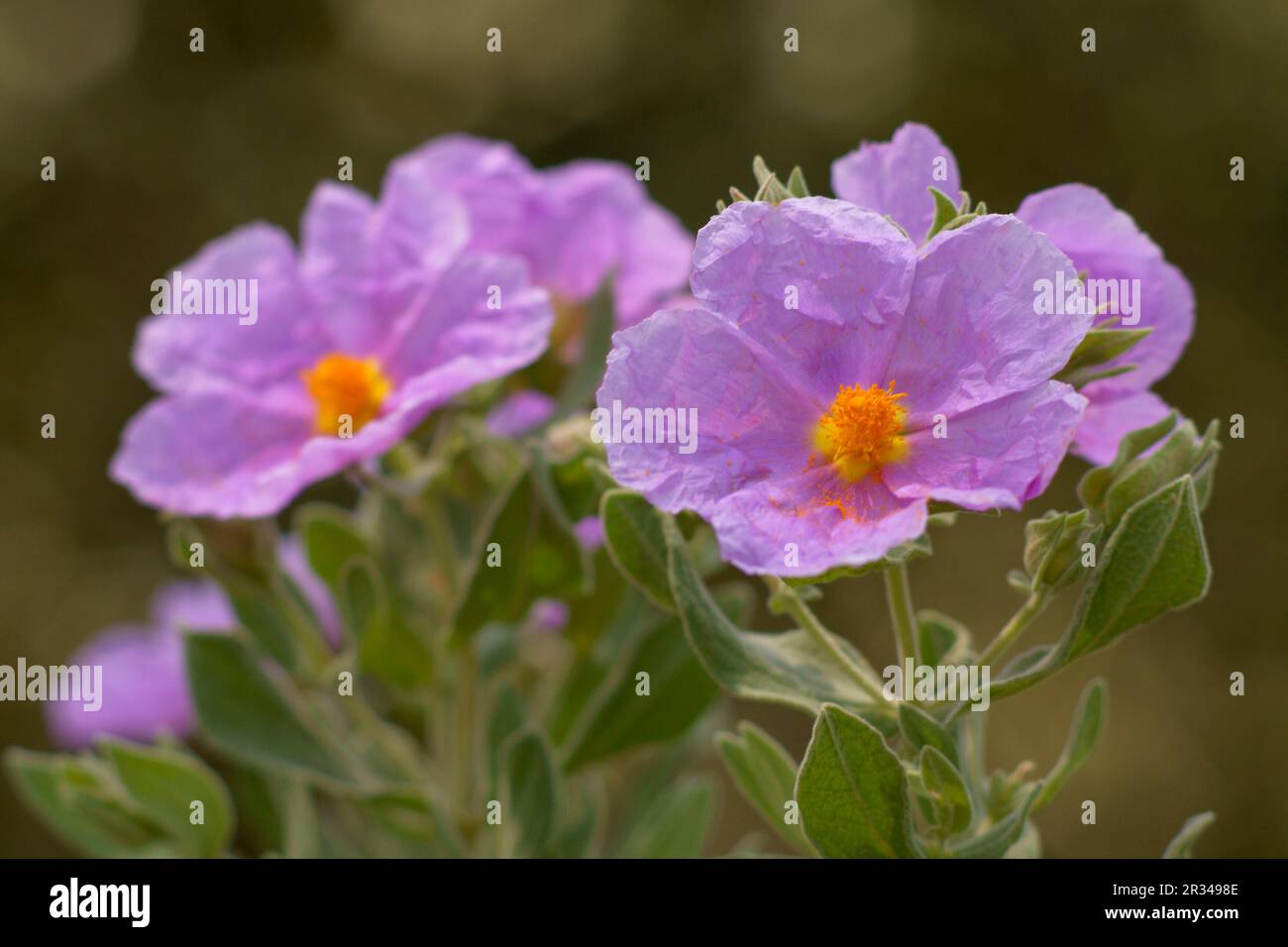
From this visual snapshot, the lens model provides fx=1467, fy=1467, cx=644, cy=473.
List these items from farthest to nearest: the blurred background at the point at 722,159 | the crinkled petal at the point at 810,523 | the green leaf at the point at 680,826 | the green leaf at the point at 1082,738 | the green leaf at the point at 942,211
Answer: the blurred background at the point at 722,159, the green leaf at the point at 680,826, the green leaf at the point at 1082,738, the green leaf at the point at 942,211, the crinkled petal at the point at 810,523

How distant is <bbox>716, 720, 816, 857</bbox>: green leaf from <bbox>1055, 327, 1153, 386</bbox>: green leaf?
18.6 inches

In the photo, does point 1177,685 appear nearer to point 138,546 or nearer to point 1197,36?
point 1197,36

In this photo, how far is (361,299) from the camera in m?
1.97

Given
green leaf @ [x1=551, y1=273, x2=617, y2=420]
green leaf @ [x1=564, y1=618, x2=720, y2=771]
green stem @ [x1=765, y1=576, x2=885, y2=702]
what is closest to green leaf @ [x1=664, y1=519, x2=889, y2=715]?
green stem @ [x1=765, y1=576, x2=885, y2=702]

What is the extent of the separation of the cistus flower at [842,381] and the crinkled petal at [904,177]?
5.5 inches

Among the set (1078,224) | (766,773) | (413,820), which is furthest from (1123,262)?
(413,820)

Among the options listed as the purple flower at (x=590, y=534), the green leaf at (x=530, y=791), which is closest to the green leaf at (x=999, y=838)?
the green leaf at (x=530, y=791)

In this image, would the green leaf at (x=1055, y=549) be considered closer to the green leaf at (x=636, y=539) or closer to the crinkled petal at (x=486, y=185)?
the green leaf at (x=636, y=539)

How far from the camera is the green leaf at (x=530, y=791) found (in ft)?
5.67

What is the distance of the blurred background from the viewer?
15.9 ft

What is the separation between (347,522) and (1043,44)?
3932 millimetres

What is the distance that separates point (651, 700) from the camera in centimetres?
190

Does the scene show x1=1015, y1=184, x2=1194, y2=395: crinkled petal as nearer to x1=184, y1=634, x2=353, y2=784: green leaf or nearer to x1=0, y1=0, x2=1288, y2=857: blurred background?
x1=184, y1=634, x2=353, y2=784: green leaf
